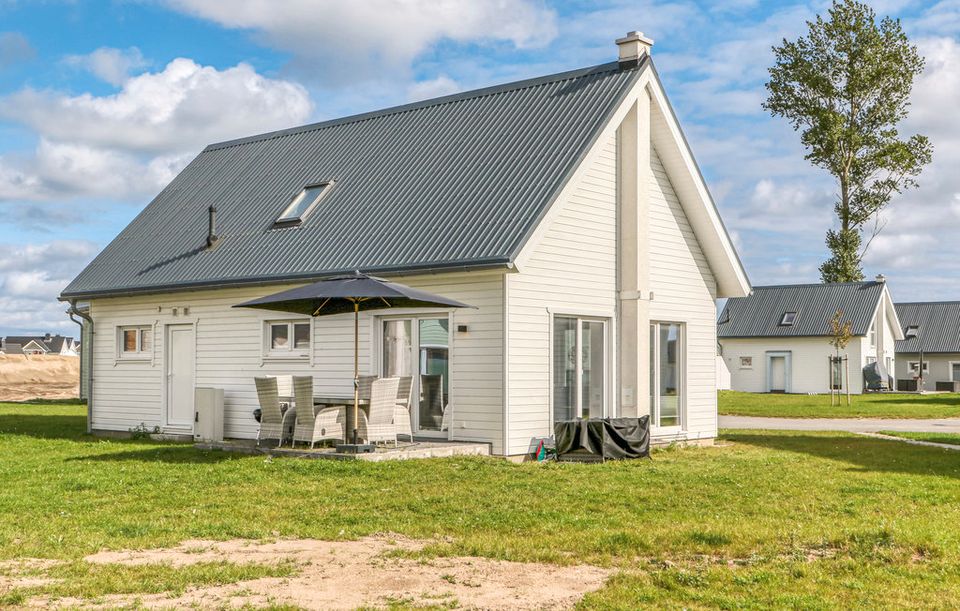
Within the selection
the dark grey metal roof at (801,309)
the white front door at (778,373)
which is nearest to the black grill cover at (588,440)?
the dark grey metal roof at (801,309)

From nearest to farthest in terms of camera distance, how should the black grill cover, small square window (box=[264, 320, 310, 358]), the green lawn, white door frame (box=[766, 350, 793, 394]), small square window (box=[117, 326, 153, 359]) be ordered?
the green lawn
the black grill cover
small square window (box=[264, 320, 310, 358])
small square window (box=[117, 326, 153, 359])
white door frame (box=[766, 350, 793, 394])

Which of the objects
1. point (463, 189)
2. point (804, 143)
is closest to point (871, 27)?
point (804, 143)

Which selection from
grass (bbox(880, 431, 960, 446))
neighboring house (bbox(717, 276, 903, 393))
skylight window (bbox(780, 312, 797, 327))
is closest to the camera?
grass (bbox(880, 431, 960, 446))

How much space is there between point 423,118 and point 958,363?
50.9 m

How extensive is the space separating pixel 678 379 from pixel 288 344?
7384 mm

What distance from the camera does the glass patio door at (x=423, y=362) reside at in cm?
1620

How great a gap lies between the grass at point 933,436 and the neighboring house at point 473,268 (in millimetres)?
4867

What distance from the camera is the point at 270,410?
648 inches

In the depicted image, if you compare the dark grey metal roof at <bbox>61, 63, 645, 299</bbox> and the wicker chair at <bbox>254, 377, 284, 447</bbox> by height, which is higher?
the dark grey metal roof at <bbox>61, 63, 645, 299</bbox>

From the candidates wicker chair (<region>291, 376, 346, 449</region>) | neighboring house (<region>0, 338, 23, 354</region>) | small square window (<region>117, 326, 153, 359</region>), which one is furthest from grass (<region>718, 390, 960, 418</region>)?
neighboring house (<region>0, 338, 23, 354</region>)

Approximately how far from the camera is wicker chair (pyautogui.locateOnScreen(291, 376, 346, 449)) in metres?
15.4

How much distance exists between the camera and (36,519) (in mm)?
10383

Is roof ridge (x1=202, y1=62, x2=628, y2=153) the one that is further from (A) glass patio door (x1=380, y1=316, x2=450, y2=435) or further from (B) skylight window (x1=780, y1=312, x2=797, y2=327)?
(B) skylight window (x1=780, y1=312, x2=797, y2=327)

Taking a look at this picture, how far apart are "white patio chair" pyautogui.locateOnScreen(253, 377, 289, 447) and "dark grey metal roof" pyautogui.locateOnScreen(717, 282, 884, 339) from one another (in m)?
38.9
